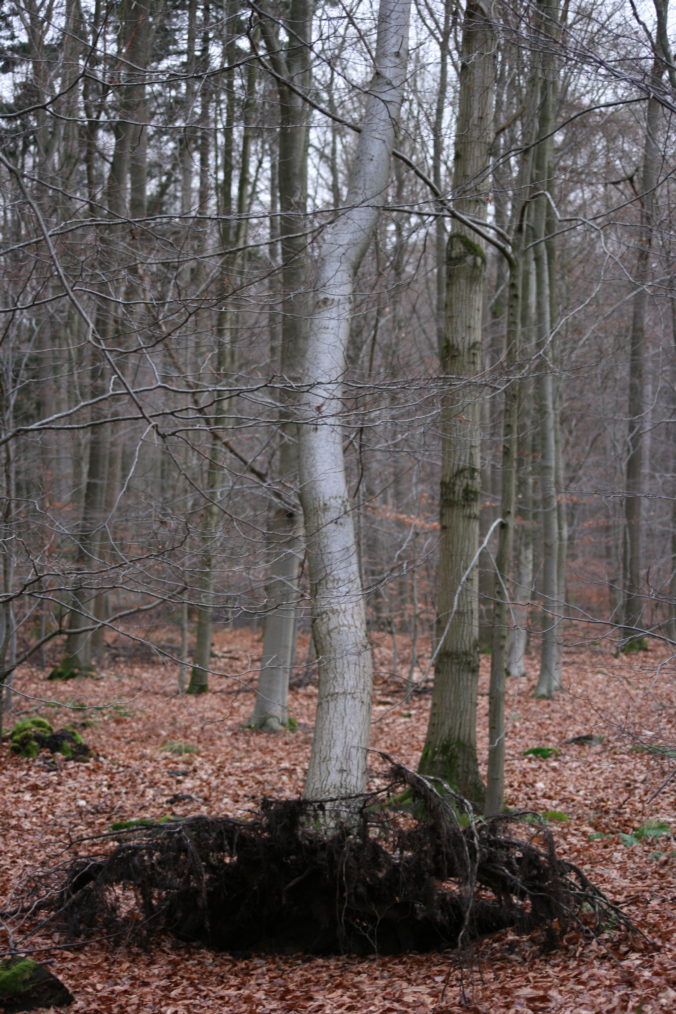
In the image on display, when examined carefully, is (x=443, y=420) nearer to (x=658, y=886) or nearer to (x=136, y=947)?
(x=658, y=886)

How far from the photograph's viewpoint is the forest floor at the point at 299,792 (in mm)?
4621

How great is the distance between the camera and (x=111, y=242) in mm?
5879

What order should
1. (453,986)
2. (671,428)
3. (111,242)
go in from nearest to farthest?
(453,986)
(111,242)
(671,428)

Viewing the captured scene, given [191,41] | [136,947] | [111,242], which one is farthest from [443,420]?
[191,41]

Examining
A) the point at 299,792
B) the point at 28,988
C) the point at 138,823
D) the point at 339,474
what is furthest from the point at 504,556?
the point at 28,988

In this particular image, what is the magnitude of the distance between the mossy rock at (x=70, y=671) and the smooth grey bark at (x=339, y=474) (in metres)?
10.2

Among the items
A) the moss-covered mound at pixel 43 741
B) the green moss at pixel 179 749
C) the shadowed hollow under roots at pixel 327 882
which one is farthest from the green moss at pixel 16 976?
the green moss at pixel 179 749

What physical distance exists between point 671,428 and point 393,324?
1036cm

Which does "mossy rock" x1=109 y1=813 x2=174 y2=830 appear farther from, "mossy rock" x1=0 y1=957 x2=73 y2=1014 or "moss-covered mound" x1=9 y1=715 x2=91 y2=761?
"moss-covered mound" x1=9 y1=715 x2=91 y2=761

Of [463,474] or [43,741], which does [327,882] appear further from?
[43,741]

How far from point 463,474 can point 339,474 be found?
149cm

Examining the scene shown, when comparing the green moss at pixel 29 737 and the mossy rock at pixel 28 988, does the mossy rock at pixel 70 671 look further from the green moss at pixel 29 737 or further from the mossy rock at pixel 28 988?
the mossy rock at pixel 28 988

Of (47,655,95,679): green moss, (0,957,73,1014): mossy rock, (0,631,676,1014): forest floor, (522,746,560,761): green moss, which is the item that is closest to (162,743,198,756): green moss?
(0,631,676,1014): forest floor

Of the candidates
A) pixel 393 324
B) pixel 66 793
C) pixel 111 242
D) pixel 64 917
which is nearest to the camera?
pixel 64 917
